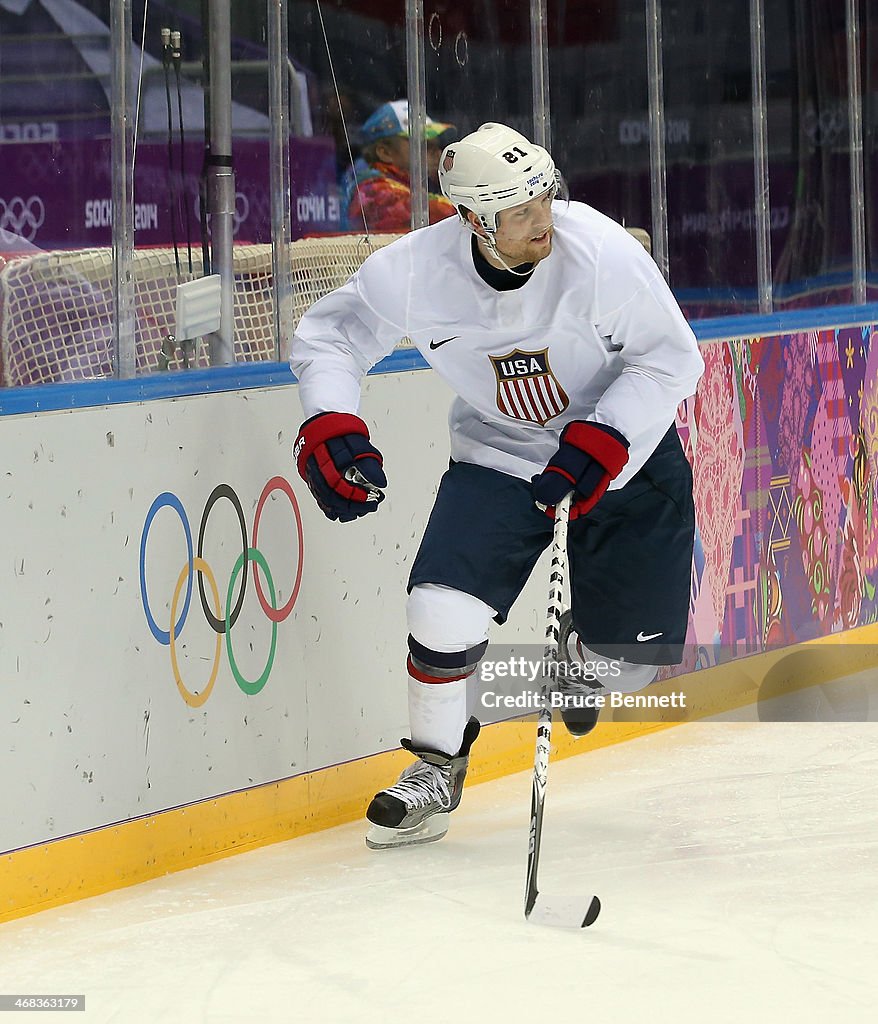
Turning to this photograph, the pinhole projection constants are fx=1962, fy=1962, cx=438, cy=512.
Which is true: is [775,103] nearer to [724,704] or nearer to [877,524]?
[877,524]

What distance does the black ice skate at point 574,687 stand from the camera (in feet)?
12.4

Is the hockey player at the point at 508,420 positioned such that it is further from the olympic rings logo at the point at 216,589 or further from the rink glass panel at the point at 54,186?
the rink glass panel at the point at 54,186

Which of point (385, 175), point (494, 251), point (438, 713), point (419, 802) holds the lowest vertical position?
point (419, 802)

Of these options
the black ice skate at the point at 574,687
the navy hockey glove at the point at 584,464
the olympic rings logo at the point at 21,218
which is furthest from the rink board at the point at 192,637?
the navy hockey glove at the point at 584,464

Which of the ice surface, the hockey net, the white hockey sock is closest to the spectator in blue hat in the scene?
the hockey net

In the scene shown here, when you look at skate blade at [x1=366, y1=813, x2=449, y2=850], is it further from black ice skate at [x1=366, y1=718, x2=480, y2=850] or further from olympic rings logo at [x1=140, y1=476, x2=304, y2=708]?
olympic rings logo at [x1=140, y1=476, x2=304, y2=708]

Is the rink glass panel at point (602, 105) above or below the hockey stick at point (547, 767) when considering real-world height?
above

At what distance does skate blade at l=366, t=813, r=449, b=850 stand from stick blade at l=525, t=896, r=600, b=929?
1.56ft

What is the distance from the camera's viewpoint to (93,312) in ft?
11.0

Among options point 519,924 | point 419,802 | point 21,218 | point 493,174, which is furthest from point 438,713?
point 21,218

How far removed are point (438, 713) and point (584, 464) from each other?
584 millimetres

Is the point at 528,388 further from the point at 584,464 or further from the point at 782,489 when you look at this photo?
the point at 782,489

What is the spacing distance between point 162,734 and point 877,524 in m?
2.44

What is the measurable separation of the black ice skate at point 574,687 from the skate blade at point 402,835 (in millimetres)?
435
